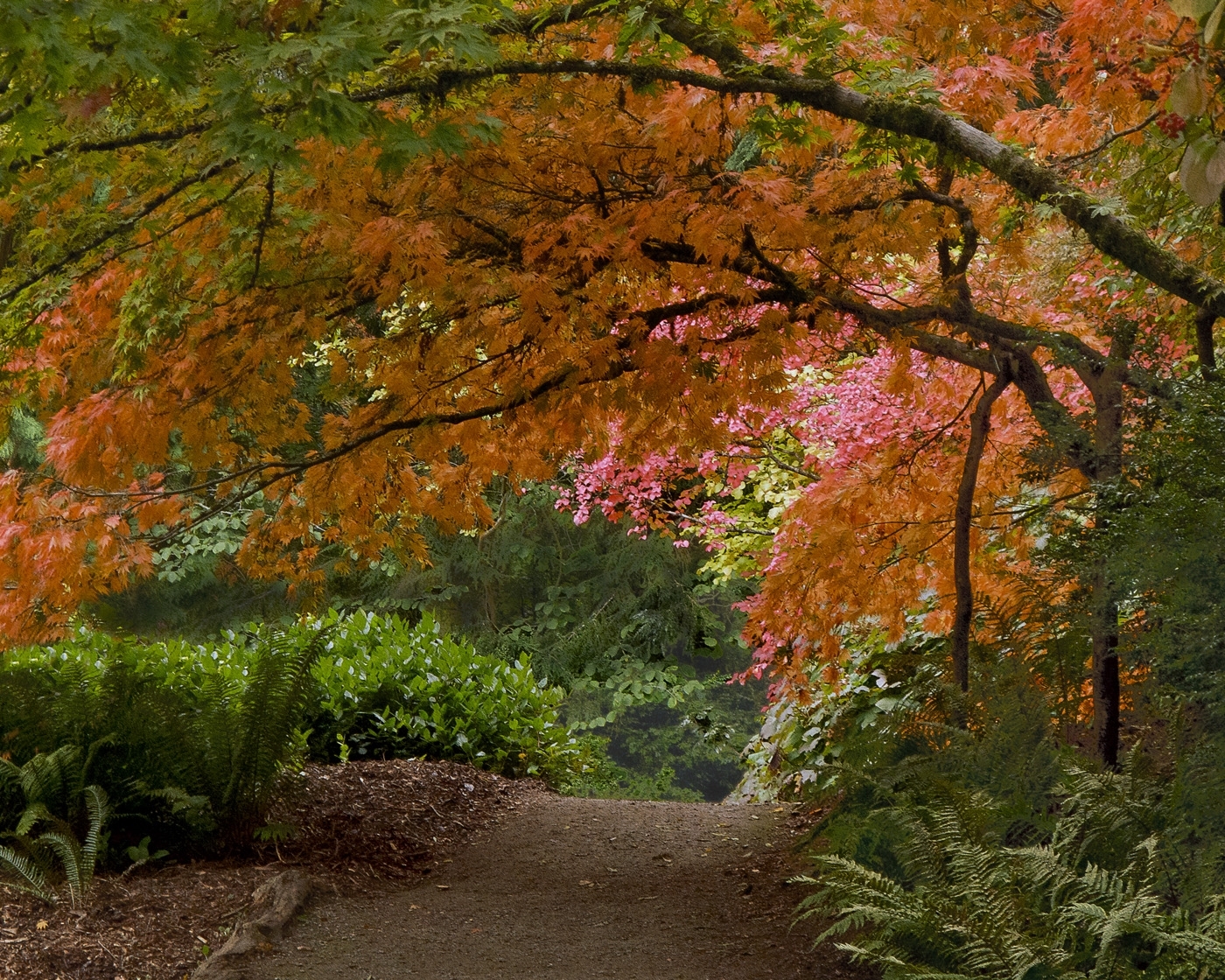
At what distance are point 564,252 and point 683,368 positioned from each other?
72 centimetres

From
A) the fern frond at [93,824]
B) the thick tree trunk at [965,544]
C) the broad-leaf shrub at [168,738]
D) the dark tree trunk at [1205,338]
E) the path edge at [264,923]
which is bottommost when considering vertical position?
the path edge at [264,923]

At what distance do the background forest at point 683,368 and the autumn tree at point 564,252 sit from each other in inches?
1.0

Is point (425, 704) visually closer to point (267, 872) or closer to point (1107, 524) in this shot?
point (267, 872)

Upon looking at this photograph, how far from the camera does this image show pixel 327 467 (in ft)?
17.7

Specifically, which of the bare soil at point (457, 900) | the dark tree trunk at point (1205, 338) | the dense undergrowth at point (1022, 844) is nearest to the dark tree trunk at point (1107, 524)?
the dense undergrowth at point (1022, 844)

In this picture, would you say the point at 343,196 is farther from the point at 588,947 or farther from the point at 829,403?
the point at 829,403

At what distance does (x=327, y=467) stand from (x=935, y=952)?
3.49m

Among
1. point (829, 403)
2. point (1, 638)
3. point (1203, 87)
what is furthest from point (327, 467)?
point (829, 403)

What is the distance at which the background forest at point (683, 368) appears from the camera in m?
3.16

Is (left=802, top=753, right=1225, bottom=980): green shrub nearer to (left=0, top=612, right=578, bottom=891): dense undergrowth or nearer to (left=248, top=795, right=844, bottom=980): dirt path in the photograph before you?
(left=248, top=795, right=844, bottom=980): dirt path

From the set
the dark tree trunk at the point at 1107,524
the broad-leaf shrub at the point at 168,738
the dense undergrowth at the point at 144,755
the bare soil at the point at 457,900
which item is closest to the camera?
the bare soil at the point at 457,900

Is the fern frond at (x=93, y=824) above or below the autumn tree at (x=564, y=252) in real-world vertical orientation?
below

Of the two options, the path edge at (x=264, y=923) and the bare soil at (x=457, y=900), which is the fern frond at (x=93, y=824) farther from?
A: the path edge at (x=264, y=923)

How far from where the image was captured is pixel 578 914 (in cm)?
464
